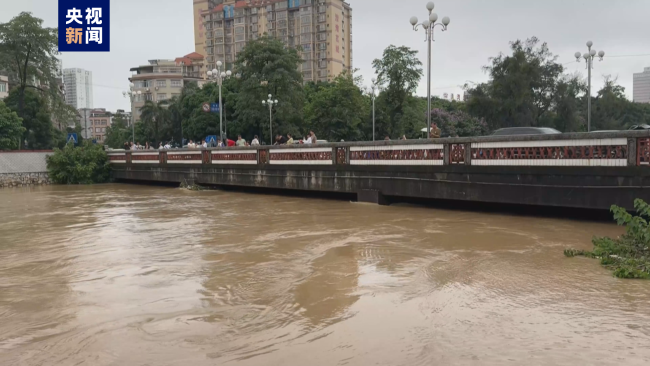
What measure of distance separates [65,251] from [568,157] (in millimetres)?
9061

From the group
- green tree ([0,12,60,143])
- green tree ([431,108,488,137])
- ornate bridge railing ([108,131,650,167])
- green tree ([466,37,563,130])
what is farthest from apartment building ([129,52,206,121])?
ornate bridge railing ([108,131,650,167])

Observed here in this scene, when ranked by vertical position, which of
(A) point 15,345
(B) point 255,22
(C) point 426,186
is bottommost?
(A) point 15,345

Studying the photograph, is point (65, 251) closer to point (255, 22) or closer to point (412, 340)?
point (412, 340)

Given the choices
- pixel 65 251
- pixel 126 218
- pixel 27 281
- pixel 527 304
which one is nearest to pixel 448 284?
pixel 527 304

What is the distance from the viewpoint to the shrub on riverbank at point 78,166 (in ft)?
91.0

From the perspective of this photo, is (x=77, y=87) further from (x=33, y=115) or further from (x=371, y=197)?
(x=371, y=197)

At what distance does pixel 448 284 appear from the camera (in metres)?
5.95

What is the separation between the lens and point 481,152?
11477 millimetres

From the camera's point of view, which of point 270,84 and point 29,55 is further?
point 270,84

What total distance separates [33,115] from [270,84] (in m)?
20.2

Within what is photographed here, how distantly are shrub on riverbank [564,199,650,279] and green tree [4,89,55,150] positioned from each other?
45.2m

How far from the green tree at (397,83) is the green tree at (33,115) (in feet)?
91.3

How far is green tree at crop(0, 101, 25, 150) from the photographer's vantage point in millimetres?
34625

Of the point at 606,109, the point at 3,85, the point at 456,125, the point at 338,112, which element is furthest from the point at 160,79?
the point at 606,109
